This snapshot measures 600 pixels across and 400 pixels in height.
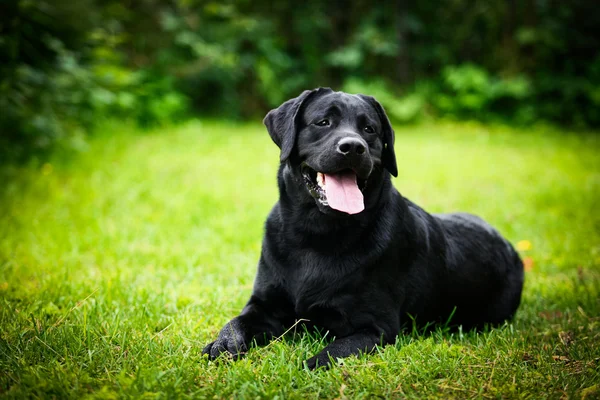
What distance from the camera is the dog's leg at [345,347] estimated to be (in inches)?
99.0

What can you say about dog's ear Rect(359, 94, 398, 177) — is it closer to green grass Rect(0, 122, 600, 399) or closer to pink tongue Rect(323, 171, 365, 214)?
pink tongue Rect(323, 171, 365, 214)

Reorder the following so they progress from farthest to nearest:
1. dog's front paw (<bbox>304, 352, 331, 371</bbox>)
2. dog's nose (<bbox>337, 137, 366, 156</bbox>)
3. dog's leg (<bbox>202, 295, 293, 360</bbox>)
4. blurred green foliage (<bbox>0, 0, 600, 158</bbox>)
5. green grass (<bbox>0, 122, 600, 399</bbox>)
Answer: blurred green foliage (<bbox>0, 0, 600, 158</bbox>)
dog's nose (<bbox>337, 137, 366, 156</bbox>)
dog's leg (<bbox>202, 295, 293, 360</bbox>)
dog's front paw (<bbox>304, 352, 331, 371</bbox>)
green grass (<bbox>0, 122, 600, 399</bbox>)

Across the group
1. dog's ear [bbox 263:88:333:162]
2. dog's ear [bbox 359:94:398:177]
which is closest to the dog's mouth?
dog's ear [bbox 263:88:333:162]

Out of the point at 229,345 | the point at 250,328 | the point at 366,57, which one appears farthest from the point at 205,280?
the point at 366,57

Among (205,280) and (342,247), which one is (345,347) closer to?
(342,247)

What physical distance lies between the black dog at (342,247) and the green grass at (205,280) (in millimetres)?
150

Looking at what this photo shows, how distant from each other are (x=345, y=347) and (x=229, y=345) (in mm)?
587

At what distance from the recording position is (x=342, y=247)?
2902 millimetres

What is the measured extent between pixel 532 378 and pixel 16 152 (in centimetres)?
668

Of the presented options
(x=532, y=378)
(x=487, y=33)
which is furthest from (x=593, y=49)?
(x=532, y=378)

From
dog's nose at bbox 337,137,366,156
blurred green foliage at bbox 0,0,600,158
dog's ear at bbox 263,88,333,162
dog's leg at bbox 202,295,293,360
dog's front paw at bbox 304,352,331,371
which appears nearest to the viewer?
dog's front paw at bbox 304,352,331,371

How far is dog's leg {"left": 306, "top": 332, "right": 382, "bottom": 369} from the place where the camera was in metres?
2.51

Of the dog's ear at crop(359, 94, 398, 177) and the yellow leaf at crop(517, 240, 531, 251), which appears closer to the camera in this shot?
the dog's ear at crop(359, 94, 398, 177)

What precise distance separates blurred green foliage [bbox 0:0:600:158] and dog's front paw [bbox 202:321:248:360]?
781 cm
